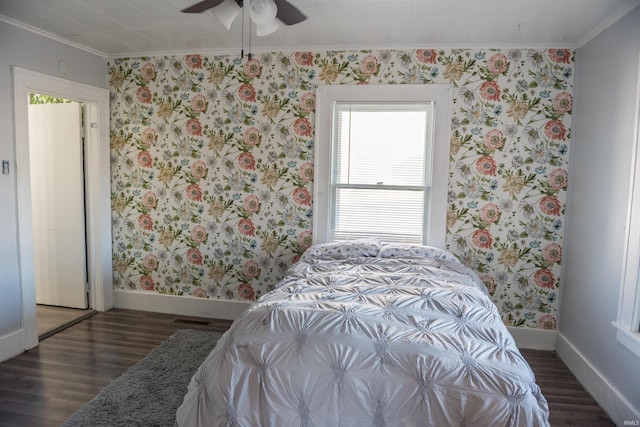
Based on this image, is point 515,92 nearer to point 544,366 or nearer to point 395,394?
point 544,366

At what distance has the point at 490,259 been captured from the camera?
3422 mm

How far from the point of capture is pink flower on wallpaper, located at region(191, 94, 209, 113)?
3748mm

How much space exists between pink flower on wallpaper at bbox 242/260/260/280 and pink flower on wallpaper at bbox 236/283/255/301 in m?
0.09

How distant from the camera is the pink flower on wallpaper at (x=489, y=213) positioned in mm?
3387

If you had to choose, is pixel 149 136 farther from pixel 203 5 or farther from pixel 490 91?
pixel 490 91

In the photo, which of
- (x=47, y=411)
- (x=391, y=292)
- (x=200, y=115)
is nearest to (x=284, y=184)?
(x=200, y=115)

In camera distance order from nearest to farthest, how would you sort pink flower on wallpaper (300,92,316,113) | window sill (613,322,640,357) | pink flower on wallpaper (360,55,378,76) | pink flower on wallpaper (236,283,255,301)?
window sill (613,322,640,357)
pink flower on wallpaper (360,55,378,76)
pink flower on wallpaper (300,92,316,113)
pink flower on wallpaper (236,283,255,301)

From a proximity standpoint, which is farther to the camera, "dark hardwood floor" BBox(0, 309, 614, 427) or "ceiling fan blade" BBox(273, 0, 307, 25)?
"dark hardwood floor" BBox(0, 309, 614, 427)

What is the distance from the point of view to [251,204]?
12.3 feet

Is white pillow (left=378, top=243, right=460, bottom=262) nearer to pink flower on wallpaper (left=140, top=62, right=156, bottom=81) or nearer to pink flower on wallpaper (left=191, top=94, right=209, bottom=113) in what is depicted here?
pink flower on wallpaper (left=191, top=94, right=209, bottom=113)

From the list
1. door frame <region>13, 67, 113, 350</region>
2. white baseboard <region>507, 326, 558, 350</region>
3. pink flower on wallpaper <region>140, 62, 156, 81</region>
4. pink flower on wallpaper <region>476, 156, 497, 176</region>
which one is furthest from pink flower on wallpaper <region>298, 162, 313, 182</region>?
white baseboard <region>507, 326, 558, 350</region>

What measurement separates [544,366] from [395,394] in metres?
2.08

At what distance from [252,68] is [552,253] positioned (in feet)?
9.74

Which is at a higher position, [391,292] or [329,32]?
[329,32]
